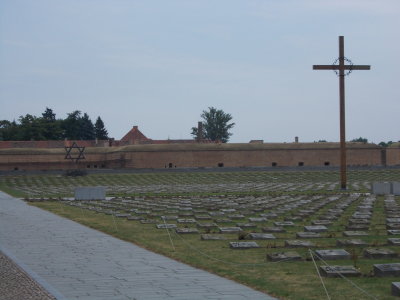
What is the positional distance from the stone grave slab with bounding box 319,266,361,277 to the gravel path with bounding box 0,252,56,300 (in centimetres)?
333

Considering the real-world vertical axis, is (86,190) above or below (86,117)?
below

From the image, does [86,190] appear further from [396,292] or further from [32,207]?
[396,292]

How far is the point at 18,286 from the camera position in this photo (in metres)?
8.04

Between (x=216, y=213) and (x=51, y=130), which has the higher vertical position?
(x=51, y=130)

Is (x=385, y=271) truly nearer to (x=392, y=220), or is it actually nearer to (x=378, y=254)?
(x=378, y=254)

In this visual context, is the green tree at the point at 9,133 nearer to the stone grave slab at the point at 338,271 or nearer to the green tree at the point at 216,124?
the green tree at the point at 216,124

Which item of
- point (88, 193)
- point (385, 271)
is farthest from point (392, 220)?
point (88, 193)

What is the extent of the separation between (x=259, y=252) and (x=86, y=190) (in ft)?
57.6

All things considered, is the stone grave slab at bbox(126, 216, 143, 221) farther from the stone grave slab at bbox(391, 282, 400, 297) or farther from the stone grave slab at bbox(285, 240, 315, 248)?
the stone grave slab at bbox(391, 282, 400, 297)

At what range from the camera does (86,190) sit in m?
27.4

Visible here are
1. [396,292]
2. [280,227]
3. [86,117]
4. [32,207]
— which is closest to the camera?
[396,292]

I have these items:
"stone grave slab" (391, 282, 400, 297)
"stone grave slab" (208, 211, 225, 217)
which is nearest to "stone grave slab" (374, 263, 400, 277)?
"stone grave slab" (391, 282, 400, 297)

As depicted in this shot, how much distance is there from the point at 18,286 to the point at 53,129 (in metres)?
84.6

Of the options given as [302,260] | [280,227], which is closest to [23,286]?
[302,260]
